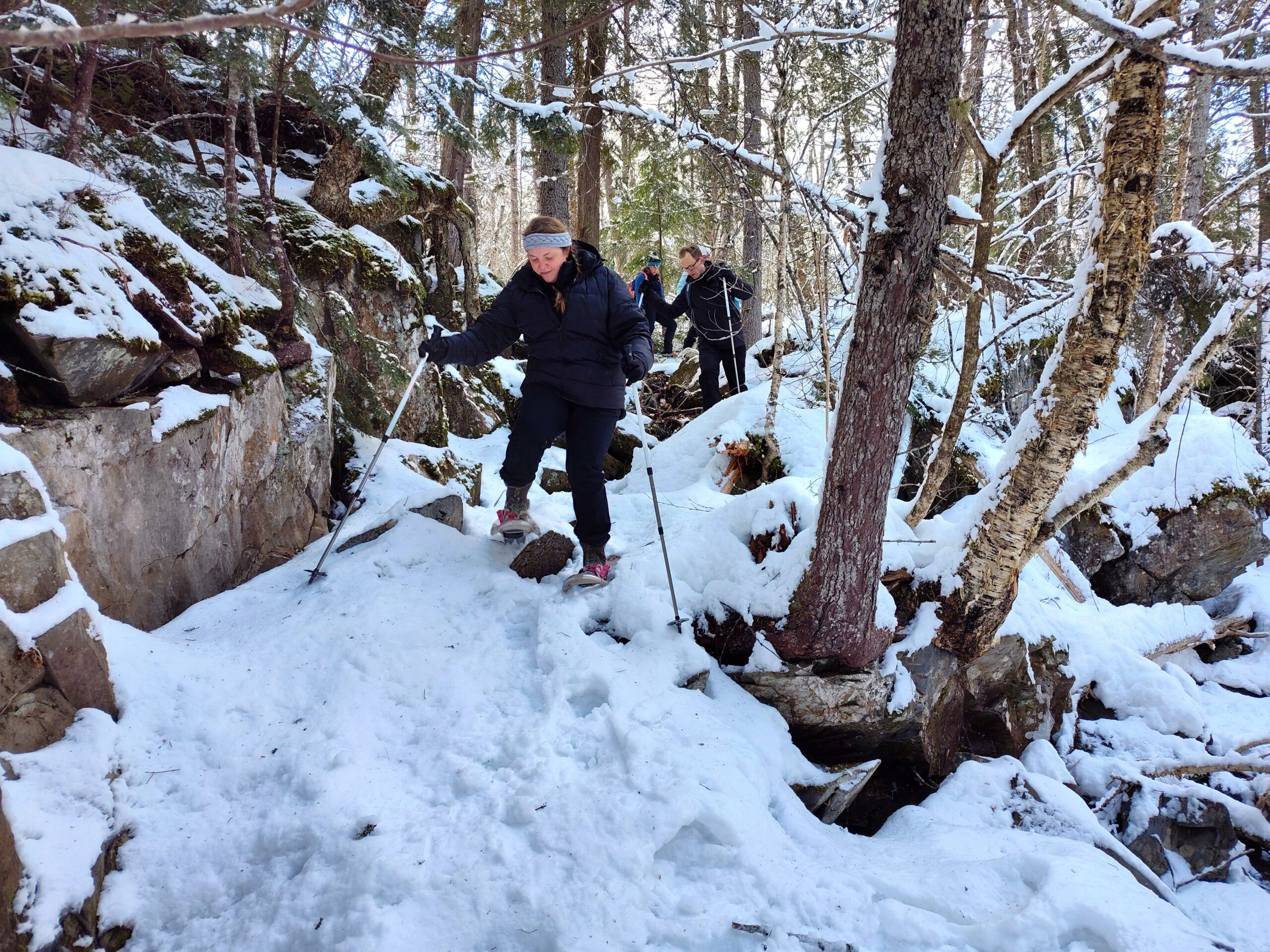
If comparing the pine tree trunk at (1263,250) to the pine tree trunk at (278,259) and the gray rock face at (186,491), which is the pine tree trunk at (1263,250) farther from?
the gray rock face at (186,491)

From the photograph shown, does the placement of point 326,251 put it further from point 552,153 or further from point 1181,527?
point 1181,527

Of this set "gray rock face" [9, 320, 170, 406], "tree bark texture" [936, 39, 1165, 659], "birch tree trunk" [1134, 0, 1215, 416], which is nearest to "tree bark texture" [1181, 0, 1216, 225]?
"birch tree trunk" [1134, 0, 1215, 416]

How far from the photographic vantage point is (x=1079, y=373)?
156 inches

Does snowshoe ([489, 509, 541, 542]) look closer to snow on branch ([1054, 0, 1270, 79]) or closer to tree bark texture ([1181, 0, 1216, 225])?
snow on branch ([1054, 0, 1270, 79])

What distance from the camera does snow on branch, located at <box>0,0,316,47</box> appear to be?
3.24ft

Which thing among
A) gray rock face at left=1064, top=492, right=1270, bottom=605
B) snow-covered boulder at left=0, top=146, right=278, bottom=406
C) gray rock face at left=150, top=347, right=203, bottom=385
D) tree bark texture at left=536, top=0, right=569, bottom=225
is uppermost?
tree bark texture at left=536, top=0, right=569, bottom=225

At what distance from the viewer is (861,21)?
533 cm

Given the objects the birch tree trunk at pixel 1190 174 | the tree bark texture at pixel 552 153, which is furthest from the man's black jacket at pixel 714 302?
the birch tree trunk at pixel 1190 174

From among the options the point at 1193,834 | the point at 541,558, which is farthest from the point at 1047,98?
the point at 1193,834

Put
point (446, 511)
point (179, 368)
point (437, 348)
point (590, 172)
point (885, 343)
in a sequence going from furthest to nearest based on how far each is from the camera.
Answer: point (590, 172), point (446, 511), point (437, 348), point (179, 368), point (885, 343)

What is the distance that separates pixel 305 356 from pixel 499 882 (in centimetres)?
437

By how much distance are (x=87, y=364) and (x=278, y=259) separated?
6.87 ft

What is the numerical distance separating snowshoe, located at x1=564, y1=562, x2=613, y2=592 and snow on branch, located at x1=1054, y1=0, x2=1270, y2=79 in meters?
3.64

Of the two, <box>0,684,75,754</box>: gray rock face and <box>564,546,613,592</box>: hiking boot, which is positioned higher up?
<box>0,684,75,754</box>: gray rock face
